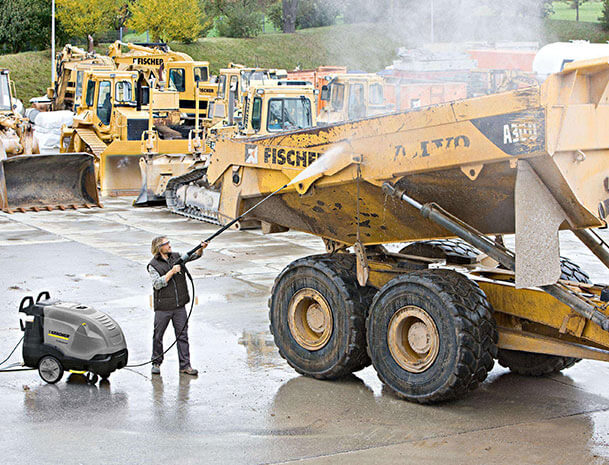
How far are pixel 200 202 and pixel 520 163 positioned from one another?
12165mm

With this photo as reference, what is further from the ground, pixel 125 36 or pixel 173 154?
pixel 125 36

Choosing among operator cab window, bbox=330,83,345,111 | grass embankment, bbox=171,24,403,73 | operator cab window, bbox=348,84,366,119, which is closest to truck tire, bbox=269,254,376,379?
operator cab window, bbox=348,84,366,119

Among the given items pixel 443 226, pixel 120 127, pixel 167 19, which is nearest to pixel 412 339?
pixel 443 226

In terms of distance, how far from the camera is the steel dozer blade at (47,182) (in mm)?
18453

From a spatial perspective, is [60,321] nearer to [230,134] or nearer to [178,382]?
[178,382]

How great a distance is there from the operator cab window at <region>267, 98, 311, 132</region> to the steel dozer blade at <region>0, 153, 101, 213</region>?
3.64 meters

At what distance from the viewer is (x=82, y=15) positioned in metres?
46.6

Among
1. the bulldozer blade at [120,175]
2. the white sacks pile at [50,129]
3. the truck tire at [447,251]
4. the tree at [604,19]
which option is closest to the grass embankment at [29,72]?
the white sacks pile at [50,129]

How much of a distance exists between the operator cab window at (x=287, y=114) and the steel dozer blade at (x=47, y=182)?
3638 mm

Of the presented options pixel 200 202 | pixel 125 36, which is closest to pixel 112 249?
pixel 200 202

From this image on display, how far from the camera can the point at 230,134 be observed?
20047 mm

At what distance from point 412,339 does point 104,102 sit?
16680 mm

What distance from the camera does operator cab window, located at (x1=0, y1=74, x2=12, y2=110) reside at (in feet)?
80.6

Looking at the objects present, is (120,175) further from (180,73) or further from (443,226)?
(443,226)
